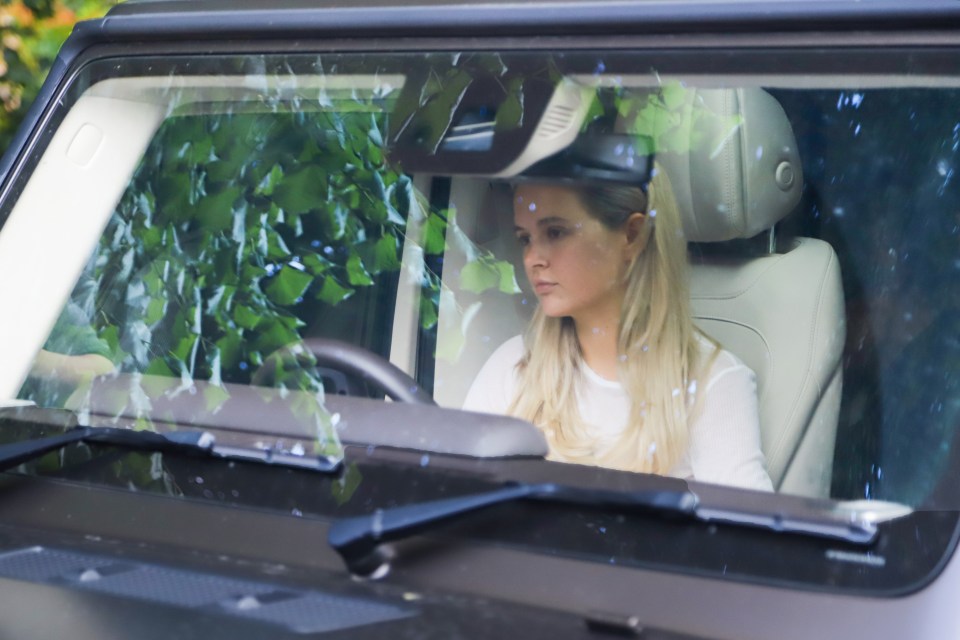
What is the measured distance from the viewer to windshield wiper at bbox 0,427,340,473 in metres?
1.51

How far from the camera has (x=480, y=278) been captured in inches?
68.4

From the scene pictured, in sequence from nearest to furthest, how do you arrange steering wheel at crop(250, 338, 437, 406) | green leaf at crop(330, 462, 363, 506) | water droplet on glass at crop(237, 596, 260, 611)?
water droplet on glass at crop(237, 596, 260, 611) < green leaf at crop(330, 462, 363, 506) < steering wheel at crop(250, 338, 437, 406)

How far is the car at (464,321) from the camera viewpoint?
1308mm

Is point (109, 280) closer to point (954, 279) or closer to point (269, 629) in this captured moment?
point (269, 629)

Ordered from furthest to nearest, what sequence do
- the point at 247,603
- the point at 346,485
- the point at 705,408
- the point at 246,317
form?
the point at 246,317 < the point at 705,408 < the point at 346,485 < the point at 247,603

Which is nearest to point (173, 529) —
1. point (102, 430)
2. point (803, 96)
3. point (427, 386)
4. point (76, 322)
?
point (102, 430)

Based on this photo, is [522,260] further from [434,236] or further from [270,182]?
[270,182]

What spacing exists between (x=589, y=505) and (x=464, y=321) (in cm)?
46

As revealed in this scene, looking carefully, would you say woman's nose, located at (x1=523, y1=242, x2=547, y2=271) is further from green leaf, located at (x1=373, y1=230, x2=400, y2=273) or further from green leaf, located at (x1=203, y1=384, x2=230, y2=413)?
green leaf, located at (x1=203, y1=384, x2=230, y2=413)

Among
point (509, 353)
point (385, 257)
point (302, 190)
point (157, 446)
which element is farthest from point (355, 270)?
point (157, 446)

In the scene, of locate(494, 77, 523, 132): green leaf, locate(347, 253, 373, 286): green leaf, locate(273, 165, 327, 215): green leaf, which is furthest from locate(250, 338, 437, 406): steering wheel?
locate(494, 77, 523, 132): green leaf

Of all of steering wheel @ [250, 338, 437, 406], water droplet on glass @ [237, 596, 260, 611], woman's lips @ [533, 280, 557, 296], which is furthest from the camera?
woman's lips @ [533, 280, 557, 296]

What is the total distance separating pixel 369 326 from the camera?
5.61 ft

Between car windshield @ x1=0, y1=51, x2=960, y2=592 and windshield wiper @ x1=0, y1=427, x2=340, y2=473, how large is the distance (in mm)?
29
